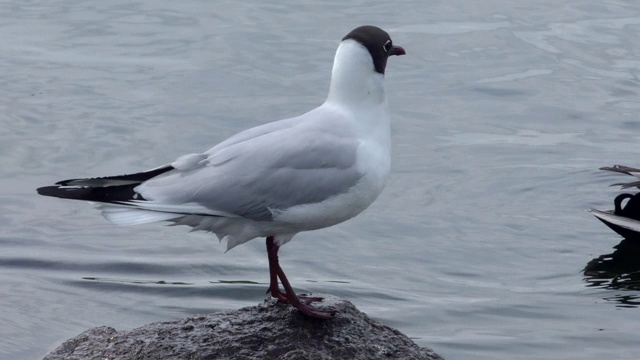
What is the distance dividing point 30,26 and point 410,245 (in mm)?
6812

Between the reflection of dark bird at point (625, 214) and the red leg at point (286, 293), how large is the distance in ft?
14.6

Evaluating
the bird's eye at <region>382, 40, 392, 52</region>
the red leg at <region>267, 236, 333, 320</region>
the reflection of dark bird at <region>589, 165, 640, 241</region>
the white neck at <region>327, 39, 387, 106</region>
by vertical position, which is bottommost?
the reflection of dark bird at <region>589, 165, 640, 241</region>

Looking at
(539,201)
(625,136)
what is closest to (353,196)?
(539,201)

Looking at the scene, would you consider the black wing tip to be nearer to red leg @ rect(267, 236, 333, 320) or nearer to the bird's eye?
red leg @ rect(267, 236, 333, 320)

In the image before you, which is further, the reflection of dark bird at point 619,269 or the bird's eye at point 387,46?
the reflection of dark bird at point 619,269

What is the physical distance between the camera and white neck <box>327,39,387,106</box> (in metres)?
5.76

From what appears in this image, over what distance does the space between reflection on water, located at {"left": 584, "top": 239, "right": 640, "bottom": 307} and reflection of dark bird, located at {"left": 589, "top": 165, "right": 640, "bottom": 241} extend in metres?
0.12

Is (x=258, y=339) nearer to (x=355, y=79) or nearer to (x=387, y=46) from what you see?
(x=355, y=79)

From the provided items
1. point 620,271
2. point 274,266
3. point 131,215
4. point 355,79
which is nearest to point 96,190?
point 131,215

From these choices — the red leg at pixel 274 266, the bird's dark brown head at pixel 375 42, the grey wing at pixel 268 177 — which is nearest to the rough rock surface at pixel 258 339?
the red leg at pixel 274 266

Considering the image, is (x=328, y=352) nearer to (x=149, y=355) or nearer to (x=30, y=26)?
A: (x=149, y=355)

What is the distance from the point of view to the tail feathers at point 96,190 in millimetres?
5313

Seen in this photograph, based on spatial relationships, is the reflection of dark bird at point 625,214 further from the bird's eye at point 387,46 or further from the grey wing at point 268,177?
the grey wing at point 268,177

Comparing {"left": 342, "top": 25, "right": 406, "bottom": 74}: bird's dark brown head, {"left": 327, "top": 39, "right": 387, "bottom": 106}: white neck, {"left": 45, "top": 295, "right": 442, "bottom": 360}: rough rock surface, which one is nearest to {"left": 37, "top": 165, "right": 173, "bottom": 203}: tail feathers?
{"left": 45, "top": 295, "right": 442, "bottom": 360}: rough rock surface
